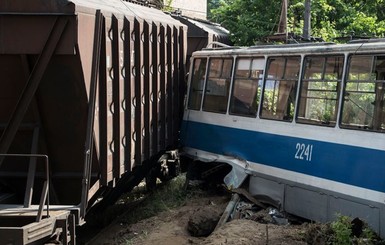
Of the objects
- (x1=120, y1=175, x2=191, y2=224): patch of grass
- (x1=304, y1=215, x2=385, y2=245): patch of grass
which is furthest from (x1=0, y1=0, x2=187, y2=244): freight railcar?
(x1=304, y1=215, x2=385, y2=245): patch of grass

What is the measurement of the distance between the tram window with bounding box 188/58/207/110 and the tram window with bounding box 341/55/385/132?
13.1ft

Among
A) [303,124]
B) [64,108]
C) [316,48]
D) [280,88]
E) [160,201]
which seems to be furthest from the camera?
[160,201]

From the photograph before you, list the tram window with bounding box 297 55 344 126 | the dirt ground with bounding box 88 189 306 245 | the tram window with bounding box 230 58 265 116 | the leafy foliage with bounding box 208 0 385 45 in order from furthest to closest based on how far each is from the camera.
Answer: the leafy foliage with bounding box 208 0 385 45 < the tram window with bounding box 230 58 265 116 < the tram window with bounding box 297 55 344 126 < the dirt ground with bounding box 88 189 306 245

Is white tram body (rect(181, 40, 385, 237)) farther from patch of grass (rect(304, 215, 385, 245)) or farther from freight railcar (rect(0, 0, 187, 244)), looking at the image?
freight railcar (rect(0, 0, 187, 244))

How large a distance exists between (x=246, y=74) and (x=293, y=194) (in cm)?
249

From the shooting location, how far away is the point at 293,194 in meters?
7.84

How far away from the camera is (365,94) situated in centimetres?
679

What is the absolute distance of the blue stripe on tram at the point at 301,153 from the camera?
6.58m

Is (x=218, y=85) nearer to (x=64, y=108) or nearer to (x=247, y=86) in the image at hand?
(x=247, y=86)

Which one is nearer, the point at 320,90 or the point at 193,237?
the point at 320,90

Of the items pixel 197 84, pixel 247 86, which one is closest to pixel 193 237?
pixel 247 86

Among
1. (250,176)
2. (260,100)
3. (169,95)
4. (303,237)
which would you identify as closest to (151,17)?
(169,95)

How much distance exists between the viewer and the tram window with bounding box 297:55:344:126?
7250 millimetres

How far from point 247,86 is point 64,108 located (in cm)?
388
